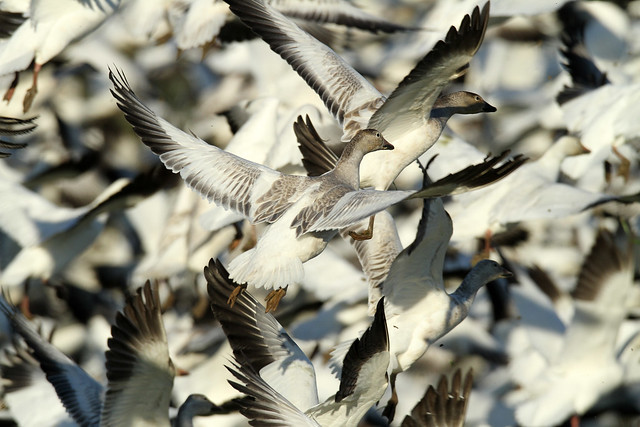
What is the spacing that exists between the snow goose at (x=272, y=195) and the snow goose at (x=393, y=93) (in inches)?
10.2

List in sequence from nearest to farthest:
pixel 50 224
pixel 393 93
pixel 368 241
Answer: pixel 393 93 < pixel 368 241 < pixel 50 224

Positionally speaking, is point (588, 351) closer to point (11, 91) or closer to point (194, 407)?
point (194, 407)

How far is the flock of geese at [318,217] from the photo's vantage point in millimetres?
4910

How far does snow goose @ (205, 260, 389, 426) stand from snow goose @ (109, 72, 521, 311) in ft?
1.11

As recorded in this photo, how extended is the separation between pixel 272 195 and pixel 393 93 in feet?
2.26

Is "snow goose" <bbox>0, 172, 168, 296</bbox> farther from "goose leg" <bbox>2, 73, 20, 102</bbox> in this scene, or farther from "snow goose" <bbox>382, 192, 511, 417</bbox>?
"snow goose" <bbox>382, 192, 511, 417</bbox>

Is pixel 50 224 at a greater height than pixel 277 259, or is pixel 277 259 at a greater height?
pixel 277 259

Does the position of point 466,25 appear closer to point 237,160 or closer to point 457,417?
point 237,160

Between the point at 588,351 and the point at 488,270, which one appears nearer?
the point at 488,270

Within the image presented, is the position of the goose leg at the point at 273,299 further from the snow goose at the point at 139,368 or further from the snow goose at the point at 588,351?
the snow goose at the point at 588,351

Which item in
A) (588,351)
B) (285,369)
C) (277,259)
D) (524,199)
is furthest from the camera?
(524,199)

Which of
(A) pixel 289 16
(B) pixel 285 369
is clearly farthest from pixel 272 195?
(A) pixel 289 16

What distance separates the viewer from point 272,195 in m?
4.90

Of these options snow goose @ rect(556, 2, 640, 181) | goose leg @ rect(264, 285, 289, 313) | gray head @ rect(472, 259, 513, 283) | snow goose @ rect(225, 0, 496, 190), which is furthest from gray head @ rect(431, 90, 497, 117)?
snow goose @ rect(556, 2, 640, 181)
